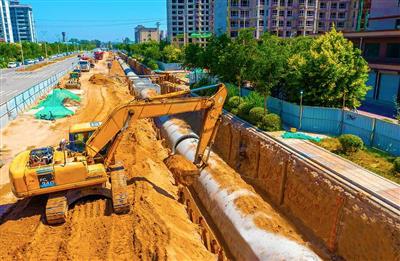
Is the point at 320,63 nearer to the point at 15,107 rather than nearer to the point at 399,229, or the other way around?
the point at 399,229

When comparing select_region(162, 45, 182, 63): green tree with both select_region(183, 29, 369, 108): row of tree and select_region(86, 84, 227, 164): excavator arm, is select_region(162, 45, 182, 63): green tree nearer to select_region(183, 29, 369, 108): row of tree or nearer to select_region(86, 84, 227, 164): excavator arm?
select_region(183, 29, 369, 108): row of tree

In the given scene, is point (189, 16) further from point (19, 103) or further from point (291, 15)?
point (19, 103)

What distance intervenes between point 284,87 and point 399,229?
2057 cm

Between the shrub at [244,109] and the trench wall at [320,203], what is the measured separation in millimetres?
3371

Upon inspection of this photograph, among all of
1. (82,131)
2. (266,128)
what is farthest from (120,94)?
(82,131)

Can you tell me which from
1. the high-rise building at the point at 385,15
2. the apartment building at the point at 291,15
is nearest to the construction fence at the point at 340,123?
the high-rise building at the point at 385,15

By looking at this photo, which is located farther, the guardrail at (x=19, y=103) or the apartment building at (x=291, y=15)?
the apartment building at (x=291, y=15)

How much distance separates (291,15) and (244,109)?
8181 centimetres

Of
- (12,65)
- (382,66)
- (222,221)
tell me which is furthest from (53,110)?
(12,65)

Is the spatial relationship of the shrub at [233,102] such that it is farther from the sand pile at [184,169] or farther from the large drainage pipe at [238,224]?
the sand pile at [184,169]

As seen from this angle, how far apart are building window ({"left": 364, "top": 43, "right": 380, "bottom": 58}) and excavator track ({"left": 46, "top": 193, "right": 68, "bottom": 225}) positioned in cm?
3842

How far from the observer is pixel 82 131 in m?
17.8

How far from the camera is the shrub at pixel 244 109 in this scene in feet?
98.4

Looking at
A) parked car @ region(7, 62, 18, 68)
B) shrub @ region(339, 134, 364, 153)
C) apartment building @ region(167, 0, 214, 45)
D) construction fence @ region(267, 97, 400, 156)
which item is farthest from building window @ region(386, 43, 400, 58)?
apartment building @ region(167, 0, 214, 45)
